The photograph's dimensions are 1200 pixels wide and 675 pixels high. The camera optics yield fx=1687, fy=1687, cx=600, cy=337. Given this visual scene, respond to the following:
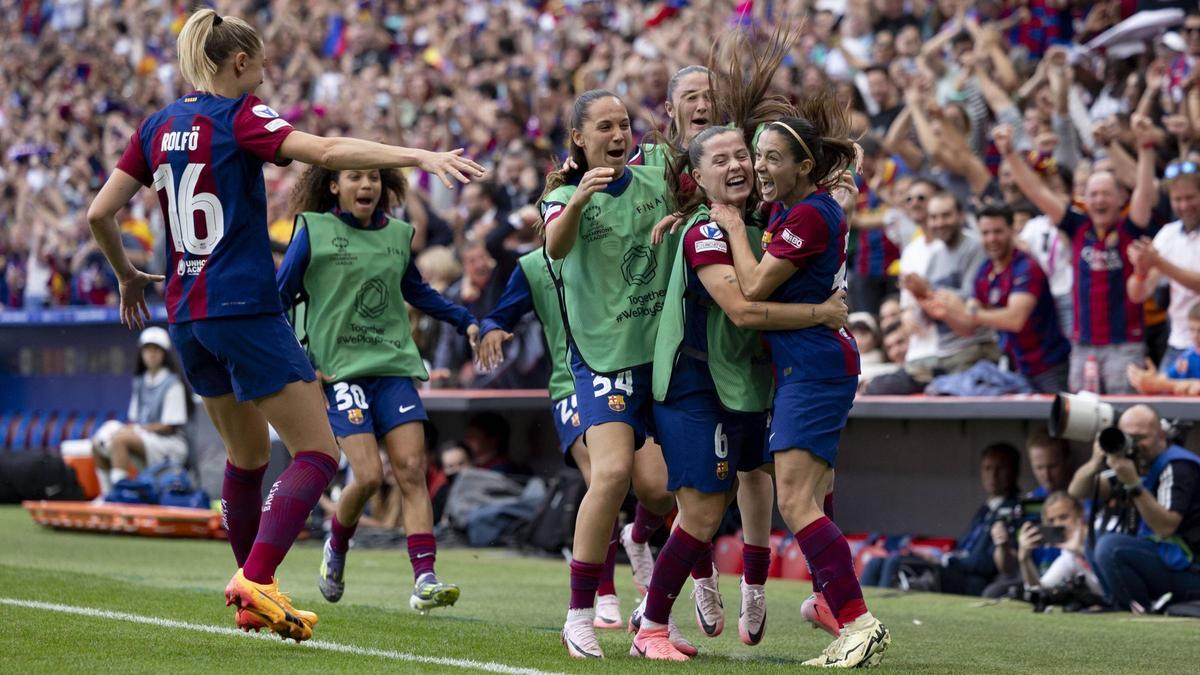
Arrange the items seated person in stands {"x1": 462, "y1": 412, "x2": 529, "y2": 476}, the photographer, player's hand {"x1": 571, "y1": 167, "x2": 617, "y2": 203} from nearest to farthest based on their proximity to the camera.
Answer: player's hand {"x1": 571, "y1": 167, "x2": 617, "y2": 203} → the photographer → seated person in stands {"x1": 462, "y1": 412, "x2": 529, "y2": 476}

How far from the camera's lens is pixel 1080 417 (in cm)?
933

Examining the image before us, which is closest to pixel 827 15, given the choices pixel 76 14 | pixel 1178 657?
pixel 1178 657

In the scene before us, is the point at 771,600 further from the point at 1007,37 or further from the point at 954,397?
the point at 1007,37

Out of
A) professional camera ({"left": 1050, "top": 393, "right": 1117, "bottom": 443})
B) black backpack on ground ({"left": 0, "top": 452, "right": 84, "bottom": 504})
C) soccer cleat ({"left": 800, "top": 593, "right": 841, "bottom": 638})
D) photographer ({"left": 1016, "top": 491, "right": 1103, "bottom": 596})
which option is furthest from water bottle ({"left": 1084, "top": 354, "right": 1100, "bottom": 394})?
black backpack on ground ({"left": 0, "top": 452, "right": 84, "bottom": 504})

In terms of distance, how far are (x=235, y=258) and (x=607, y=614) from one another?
2.77 metres

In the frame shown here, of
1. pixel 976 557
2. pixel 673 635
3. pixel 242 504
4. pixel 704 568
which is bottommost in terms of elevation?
pixel 976 557

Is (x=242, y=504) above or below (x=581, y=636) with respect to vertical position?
above

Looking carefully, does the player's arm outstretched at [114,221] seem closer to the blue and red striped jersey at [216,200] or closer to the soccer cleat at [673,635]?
the blue and red striped jersey at [216,200]

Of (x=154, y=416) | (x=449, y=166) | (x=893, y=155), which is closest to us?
(x=449, y=166)

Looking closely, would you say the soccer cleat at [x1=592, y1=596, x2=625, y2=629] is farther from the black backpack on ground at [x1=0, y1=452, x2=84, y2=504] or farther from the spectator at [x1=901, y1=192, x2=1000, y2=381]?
the black backpack on ground at [x1=0, y1=452, x2=84, y2=504]

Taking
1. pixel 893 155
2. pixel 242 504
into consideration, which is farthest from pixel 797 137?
pixel 893 155

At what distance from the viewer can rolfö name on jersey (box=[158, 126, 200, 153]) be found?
6.15m

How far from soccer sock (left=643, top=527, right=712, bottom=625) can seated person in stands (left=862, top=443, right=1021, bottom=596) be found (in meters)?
4.47

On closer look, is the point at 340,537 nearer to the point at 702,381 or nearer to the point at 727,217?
the point at 702,381
